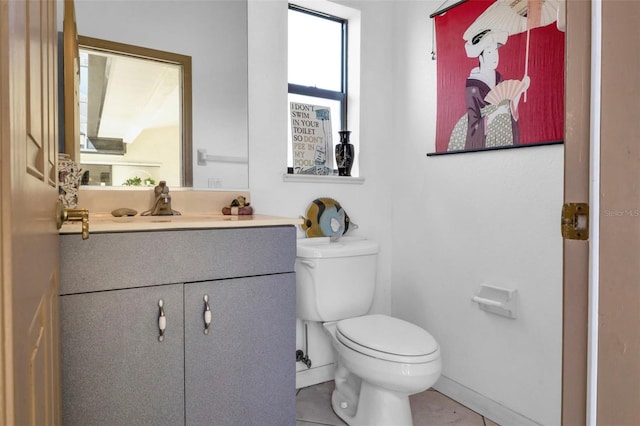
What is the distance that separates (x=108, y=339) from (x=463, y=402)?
1627mm

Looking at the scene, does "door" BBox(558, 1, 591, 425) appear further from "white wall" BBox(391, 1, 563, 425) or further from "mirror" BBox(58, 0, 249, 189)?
"mirror" BBox(58, 0, 249, 189)

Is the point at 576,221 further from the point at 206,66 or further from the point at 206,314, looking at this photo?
the point at 206,66

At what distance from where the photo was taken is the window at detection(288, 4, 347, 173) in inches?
86.8

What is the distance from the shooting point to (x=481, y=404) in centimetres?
187

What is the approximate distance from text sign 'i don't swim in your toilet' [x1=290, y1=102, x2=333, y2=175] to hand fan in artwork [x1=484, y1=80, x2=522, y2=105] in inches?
33.4

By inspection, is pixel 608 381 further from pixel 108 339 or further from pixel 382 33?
pixel 382 33

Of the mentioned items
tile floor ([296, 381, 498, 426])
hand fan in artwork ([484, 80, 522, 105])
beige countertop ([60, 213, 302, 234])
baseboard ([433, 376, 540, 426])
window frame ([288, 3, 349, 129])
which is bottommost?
tile floor ([296, 381, 498, 426])

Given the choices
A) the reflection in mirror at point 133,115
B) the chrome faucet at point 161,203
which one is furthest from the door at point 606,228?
the reflection in mirror at point 133,115

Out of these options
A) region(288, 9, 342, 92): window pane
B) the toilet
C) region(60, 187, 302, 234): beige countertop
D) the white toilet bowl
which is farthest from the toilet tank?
region(288, 9, 342, 92): window pane

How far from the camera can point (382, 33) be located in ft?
7.68

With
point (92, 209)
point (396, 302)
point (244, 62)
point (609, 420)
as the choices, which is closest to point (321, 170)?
point (244, 62)

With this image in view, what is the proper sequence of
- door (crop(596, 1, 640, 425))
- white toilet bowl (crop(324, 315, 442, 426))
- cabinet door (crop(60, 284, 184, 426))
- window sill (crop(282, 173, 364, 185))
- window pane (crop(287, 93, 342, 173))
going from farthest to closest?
window pane (crop(287, 93, 342, 173)) → window sill (crop(282, 173, 364, 185)) → white toilet bowl (crop(324, 315, 442, 426)) → cabinet door (crop(60, 284, 184, 426)) → door (crop(596, 1, 640, 425))

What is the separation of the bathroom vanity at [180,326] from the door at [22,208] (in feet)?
2.02

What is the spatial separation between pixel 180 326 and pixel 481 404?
1433 millimetres
